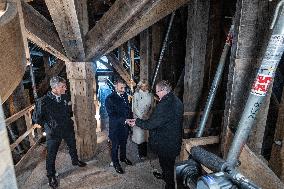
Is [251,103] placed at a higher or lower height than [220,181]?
higher

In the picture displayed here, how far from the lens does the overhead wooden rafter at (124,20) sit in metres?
2.66

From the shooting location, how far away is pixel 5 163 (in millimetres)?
539

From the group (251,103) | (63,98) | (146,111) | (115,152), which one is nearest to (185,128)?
(146,111)

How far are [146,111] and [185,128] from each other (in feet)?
3.04

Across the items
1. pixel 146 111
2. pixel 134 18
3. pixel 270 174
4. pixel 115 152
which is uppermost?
pixel 134 18

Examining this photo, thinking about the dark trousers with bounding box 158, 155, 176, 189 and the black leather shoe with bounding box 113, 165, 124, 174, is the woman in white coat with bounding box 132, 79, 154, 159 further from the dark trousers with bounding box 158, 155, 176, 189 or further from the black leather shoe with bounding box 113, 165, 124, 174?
the dark trousers with bounding box 158, 155, 176, 189

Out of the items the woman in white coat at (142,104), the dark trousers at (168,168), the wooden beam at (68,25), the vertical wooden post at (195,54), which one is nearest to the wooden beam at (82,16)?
the wooden beam at (68,25)

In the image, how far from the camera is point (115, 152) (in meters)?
4.96

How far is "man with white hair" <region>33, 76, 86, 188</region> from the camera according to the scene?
14.2ft

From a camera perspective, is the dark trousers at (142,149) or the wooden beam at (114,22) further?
the dark trousers at (142,149)

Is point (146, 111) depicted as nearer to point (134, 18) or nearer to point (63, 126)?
point (63, 126)

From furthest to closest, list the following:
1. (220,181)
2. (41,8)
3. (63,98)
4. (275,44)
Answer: (41,8) → (63,98) → (275,44) → (220,181)

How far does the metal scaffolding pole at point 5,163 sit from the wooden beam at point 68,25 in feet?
9.42

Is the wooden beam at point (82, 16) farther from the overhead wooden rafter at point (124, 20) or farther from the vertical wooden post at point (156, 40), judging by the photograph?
the vertical wooden post at point (156, 40)
